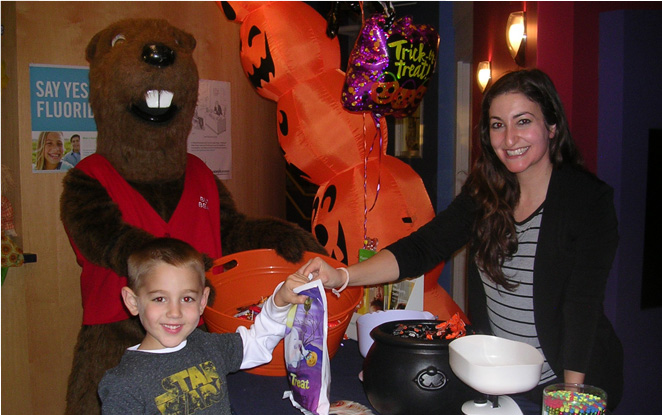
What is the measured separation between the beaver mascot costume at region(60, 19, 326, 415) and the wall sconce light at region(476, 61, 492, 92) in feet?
7.02

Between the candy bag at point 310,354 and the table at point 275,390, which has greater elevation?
the candy bag at point 310,354

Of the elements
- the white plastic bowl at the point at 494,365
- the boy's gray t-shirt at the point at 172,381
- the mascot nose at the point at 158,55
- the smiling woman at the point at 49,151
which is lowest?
the boy's gray t-shirt at the point at 172,381

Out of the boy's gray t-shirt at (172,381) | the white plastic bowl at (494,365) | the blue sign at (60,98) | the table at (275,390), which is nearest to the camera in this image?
the white plastic bowl at (494,365)

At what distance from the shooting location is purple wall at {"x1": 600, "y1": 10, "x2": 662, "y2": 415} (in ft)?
7.76

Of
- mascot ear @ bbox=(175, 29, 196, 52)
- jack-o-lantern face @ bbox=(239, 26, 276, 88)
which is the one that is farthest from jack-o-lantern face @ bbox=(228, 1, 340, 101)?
mascot ear @ bbox=(175, 29, 196, 52)

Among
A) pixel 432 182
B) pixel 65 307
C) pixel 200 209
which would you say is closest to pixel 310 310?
pixel 200 209

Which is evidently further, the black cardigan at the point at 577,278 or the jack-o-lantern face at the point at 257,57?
the jack-o-lantern face at the point at 257,57

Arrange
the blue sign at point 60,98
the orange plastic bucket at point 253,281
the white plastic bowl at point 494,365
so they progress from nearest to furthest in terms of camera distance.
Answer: the white plastic bowl at point 494,365 < the orange plastic bucket at point 253,281 < the blue sign at point 60,98

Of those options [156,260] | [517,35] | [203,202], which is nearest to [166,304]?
[156,260]

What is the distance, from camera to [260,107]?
3.46 meters

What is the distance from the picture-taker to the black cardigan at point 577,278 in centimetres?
133

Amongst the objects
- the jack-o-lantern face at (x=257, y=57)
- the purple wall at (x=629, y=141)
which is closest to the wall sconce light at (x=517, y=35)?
the purple wall at (x=629, y=141)

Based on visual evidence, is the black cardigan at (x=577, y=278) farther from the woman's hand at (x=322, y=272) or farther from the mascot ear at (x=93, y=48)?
the mascot ear at (x=93, y=48)

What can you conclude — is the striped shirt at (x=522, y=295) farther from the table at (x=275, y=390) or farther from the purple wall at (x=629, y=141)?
the purple wall at (x=629, y=141)
